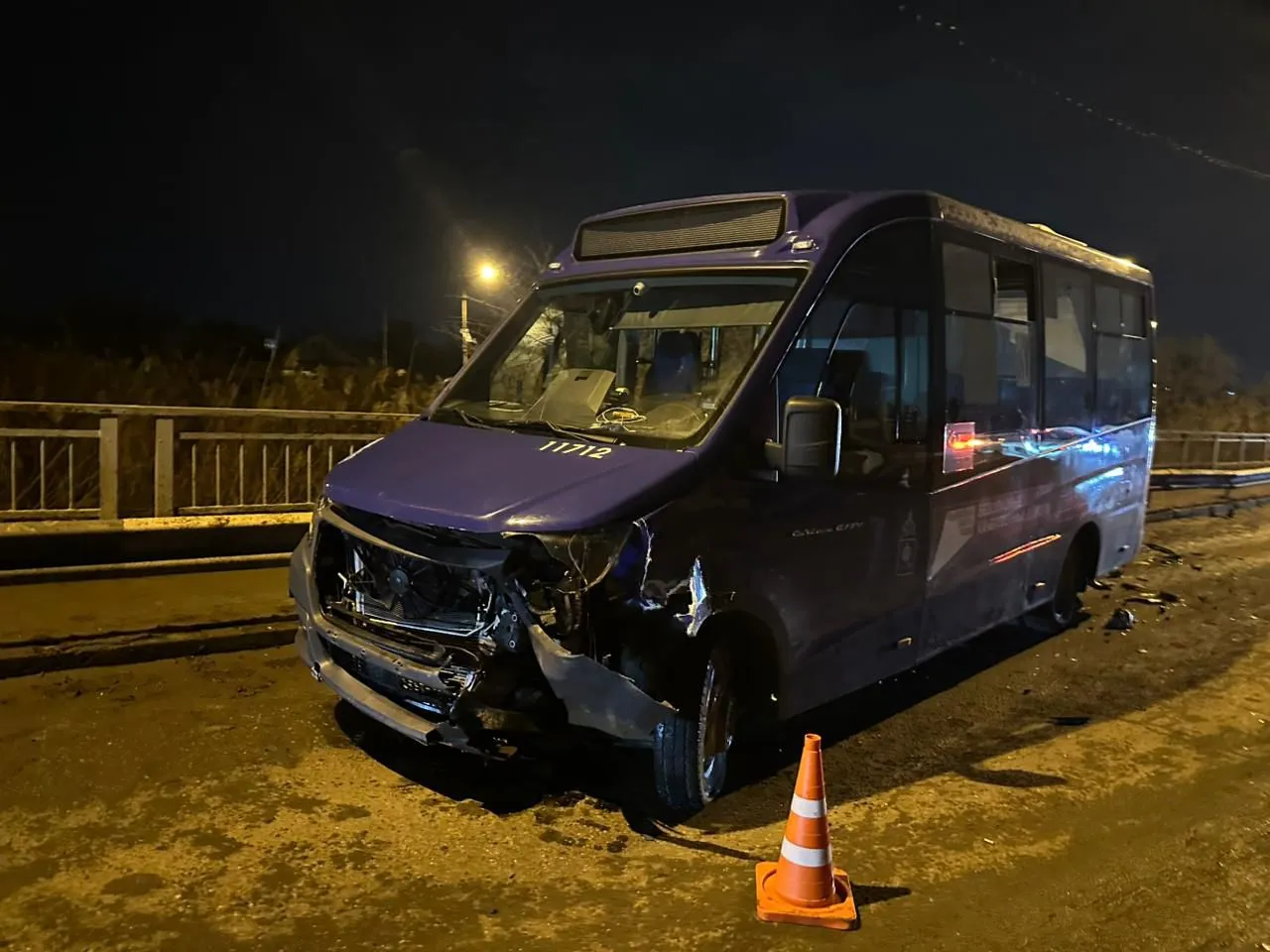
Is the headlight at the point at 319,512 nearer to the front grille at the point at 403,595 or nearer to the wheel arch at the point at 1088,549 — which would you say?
the front grille at the point at 403,595

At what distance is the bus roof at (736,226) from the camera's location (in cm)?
502

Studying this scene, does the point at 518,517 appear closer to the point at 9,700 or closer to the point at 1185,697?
the point at 9,700

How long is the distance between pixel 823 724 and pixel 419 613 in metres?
2.68

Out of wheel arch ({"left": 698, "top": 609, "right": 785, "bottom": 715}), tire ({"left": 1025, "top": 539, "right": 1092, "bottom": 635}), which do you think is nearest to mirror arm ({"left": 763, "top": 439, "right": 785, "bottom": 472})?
wheel arch ({"left": 698, "top": 609, "right": 785, "bottom": 715})

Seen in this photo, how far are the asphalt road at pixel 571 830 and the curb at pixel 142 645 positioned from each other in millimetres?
168

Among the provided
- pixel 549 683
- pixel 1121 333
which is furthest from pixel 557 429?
pixel 1121 333

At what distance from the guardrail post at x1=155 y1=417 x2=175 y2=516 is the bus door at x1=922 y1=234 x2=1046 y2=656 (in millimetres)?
6560

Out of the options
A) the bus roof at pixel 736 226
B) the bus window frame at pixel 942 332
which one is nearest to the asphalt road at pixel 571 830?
the bus window frame at pixel 942 332

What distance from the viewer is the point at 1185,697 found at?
6645mm

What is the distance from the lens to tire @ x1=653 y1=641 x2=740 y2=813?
4305 millimetres

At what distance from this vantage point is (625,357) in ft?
17.2

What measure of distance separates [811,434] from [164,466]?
662 centimetres

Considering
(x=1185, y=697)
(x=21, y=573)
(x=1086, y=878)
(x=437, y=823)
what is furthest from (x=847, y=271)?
(x=21, y=573)

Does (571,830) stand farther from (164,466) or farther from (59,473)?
(59,473)
